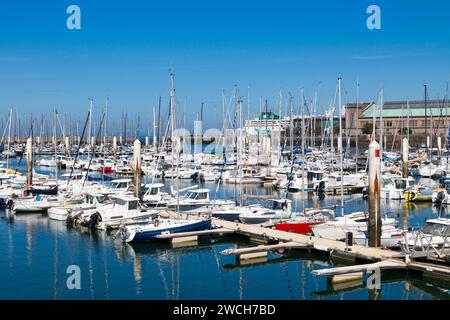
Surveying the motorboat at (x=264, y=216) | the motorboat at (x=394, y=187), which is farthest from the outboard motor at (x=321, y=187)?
the motorboat at (x=264, y=216)

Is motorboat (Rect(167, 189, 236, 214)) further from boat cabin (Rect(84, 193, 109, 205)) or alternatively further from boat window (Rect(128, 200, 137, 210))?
boat cabin (Rect(84, 193, 109, 205))

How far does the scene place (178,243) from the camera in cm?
3244

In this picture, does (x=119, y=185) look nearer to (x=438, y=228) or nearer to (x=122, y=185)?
(x=122, y=185)

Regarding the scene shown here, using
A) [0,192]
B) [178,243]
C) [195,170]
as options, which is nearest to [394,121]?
[195,170]

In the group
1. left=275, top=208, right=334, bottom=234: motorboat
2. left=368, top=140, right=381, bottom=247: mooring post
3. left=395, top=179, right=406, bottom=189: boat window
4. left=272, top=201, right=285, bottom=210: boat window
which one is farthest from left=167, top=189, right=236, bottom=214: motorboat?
left=395, top=179, right=406, bottom=189: boat window

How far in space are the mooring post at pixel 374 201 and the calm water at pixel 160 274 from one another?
2.30 metres

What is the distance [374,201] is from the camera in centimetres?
2825

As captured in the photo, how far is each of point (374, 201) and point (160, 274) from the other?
9756 mm

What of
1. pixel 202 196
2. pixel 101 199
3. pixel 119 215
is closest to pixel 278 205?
pixel 202 196

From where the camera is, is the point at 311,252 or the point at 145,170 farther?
the point at 145,170

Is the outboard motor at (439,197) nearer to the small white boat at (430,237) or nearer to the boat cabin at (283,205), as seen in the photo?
the boat cabin at (283,205)

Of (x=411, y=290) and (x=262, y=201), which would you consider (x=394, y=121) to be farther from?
(x=411, y=290)

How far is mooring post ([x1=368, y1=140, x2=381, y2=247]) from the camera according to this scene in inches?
1102
